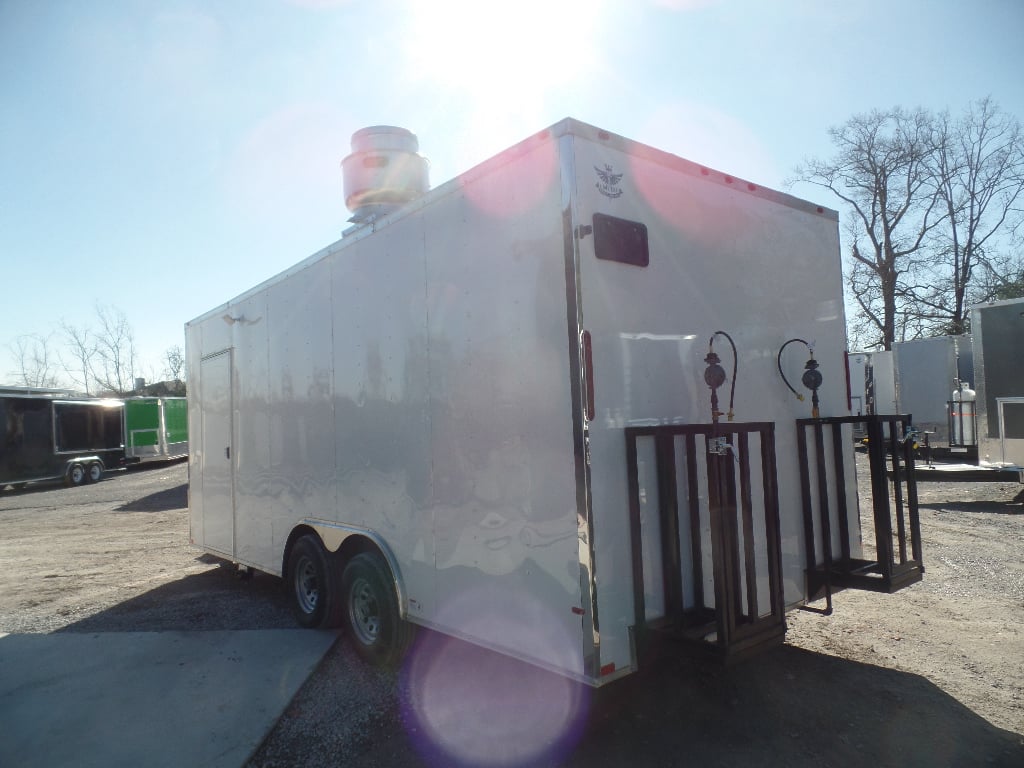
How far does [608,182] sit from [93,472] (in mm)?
22114

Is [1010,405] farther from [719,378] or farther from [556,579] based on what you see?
[556,579]

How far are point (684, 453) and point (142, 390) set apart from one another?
146 ft

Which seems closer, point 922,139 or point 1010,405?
point 1010,405

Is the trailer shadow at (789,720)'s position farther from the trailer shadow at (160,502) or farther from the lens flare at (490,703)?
the trailer shadow at (160,502)

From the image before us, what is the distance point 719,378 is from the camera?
3254mm

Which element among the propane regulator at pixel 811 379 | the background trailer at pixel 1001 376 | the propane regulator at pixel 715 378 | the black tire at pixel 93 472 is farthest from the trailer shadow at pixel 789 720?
the black tire at pixel 93 472

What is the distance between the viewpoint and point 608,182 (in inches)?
119

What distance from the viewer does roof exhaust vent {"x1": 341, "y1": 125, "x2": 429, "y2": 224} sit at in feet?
17.7

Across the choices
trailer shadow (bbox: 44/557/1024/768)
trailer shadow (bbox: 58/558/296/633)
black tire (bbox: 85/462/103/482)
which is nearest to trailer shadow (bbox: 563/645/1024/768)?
trailer shadow (bbox: 44/557/1024/768)

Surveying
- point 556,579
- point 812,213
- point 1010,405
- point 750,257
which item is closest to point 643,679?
point 556,579

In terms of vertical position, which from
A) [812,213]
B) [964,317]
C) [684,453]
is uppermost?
[964,317]

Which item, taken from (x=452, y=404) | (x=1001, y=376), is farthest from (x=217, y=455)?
(x=1001, y=376)

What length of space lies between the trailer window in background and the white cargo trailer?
0.04ft

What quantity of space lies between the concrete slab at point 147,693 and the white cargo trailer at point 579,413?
0.64 m
